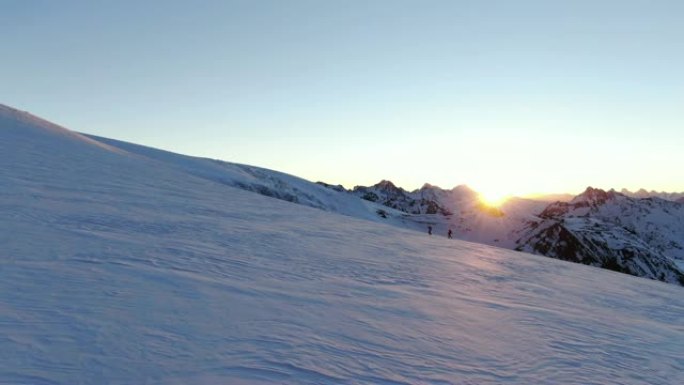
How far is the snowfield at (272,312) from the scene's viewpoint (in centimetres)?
454

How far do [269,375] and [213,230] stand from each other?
Answer: 8807mm

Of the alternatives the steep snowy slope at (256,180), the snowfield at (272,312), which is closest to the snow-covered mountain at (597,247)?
the steep snowy slope at (256,180)

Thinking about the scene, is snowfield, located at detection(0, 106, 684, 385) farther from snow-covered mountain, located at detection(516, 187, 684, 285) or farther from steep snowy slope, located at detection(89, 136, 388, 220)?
snow-covered mountain, located at detection(516, 187, 684, 285)

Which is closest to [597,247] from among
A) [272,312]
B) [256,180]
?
[256,180]

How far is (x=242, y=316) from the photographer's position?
5980 mm

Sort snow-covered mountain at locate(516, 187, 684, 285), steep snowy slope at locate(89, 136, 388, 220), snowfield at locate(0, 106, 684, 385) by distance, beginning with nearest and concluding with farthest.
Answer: snowfield at locate(0, 106, 684, 385), steep snowy slope at locate(89, 136, 388, 220), snow-covered mountain at locate(516, 187, 684, 285)

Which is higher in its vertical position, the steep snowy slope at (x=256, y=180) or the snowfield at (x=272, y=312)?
the steep snowy slope at (x=256, y=180)

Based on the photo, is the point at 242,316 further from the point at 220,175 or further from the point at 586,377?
the point at 220,175

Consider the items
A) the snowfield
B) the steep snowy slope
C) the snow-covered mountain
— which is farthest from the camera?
the snow-covered mountain

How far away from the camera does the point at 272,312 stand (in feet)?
20.8

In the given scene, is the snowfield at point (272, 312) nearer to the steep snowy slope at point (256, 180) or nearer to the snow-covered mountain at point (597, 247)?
the steep snowy slope at point (256, 180)

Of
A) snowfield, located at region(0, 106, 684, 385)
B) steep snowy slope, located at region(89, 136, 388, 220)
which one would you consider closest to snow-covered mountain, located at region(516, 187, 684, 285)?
steep snowy slope, located at region(89, 136, 388, 220)

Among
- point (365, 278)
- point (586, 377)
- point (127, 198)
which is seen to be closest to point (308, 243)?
point (365, 278)

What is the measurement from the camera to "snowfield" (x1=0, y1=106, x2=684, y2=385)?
14.9 feet
